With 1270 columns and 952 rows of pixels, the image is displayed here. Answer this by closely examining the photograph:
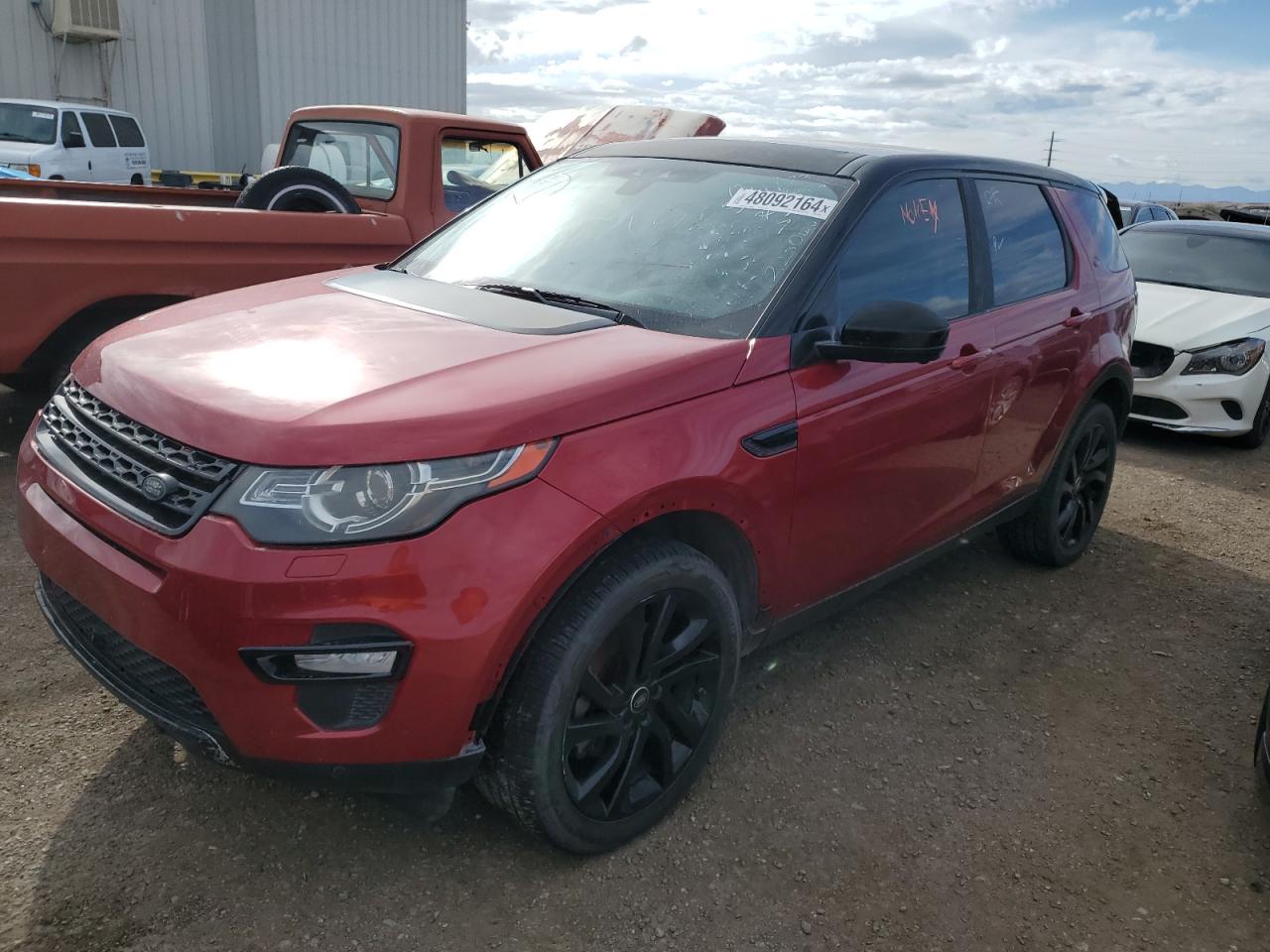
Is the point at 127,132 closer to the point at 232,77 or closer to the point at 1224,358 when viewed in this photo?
the point at 232,77

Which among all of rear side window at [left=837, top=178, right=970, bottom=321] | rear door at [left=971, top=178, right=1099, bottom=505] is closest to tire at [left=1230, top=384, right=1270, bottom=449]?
rear door at [left=971, top=178, right=1099, bottom=505]

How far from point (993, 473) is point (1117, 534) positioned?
2032 millimetres

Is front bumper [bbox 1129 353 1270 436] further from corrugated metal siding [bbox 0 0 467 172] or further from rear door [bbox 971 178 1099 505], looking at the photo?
corrugated metal siding [bbox 0 0 467 172]

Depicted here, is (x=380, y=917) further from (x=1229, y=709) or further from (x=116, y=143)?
(x=116, y=143)

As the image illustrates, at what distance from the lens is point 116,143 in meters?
15.5

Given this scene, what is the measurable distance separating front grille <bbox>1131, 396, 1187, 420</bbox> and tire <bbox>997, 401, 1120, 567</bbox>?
8.75 feet

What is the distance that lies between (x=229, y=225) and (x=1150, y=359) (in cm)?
609

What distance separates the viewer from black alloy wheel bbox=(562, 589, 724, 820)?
2.45 metres

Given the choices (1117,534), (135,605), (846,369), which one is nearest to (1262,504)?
(1117,534)

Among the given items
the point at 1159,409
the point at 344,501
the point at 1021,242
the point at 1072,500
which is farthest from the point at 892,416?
the point at 1159,409

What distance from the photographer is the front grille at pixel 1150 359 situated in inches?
282

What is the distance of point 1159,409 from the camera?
23.7 feet

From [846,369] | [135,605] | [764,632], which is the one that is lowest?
[764,632]

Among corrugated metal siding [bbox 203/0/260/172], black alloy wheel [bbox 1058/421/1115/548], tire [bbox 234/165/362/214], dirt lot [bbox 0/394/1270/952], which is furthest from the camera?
corrugated metal siding [bbox 203/0/260/172]
